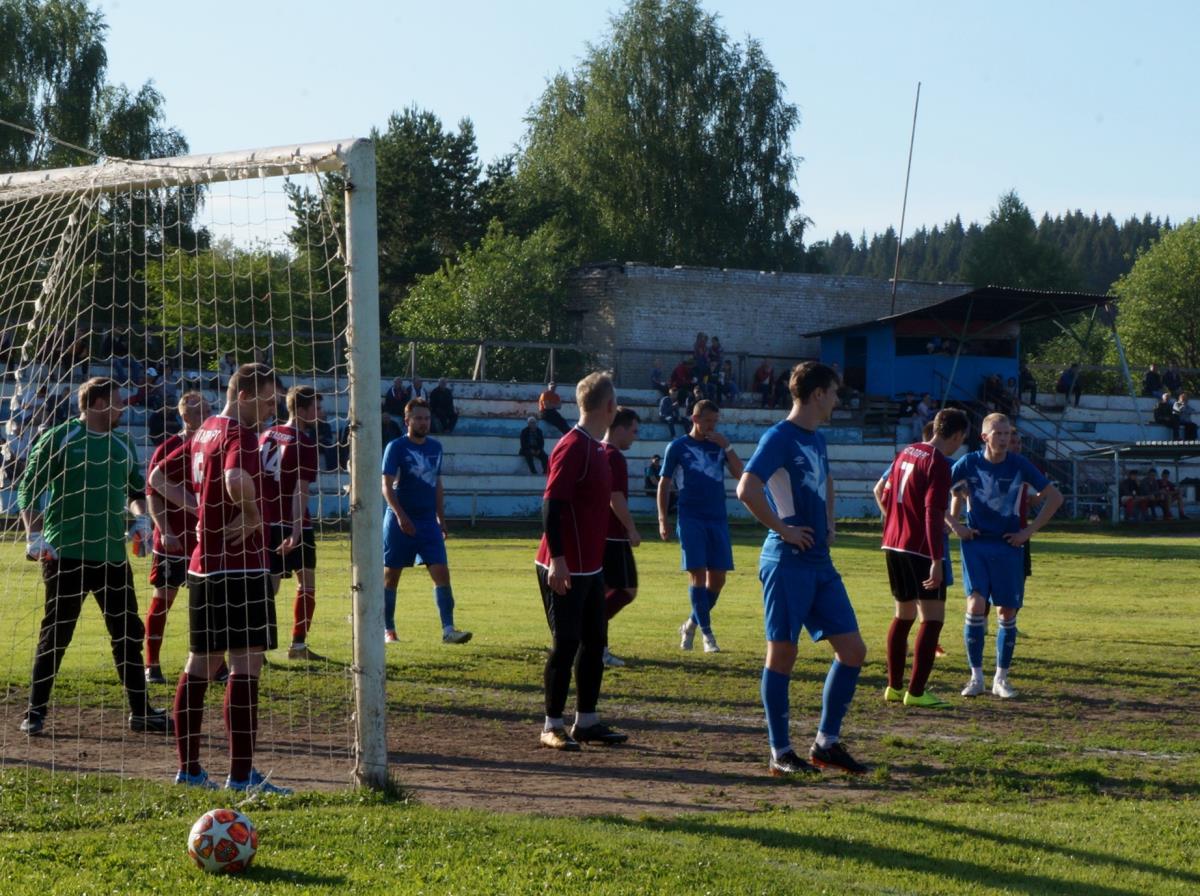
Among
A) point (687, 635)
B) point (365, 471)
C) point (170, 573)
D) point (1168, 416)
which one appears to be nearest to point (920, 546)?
point (687, 635)

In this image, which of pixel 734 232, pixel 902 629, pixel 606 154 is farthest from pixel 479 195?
pixel 902 629

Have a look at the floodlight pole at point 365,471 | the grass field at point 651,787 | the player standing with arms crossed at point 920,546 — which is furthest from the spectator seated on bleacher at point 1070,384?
the floodlight pole at point 365,471

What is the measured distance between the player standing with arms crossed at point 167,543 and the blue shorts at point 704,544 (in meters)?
4.30

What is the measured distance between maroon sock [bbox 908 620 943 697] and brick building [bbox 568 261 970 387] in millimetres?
36592

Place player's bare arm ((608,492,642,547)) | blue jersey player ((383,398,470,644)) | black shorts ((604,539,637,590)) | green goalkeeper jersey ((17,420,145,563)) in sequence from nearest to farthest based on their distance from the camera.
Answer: green goalkeeper jersey ((17,420,145,563)) → player's bare arm ((608,492,642,547)) → black shorts ((604,539,637,590)) → blue jersey player ((383,398,470,644))

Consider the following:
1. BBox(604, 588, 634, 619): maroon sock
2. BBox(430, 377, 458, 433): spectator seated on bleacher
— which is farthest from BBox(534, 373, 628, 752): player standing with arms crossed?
BBox(430, 377, 458, 433): spectator seated on bleacher

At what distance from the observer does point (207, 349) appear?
1942cm

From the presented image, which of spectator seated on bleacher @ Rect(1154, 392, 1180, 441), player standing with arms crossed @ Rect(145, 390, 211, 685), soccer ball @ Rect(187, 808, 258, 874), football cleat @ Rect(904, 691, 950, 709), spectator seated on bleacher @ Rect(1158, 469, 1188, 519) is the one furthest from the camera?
spectator seated on bleacher @ Rect(1154, 392, 1180, 441)

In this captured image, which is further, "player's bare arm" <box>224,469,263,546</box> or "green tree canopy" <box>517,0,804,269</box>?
"green tree canopy" <box>517,0,804,269</box>

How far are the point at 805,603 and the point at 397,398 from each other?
78.8 feet

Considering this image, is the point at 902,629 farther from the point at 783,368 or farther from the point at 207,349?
the point at 783,368

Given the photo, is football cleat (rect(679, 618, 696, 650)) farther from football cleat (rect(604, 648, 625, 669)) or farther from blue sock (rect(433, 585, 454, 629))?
blue sock (rect(433, 585, 454, 629))

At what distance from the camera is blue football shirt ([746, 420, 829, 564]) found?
770cm

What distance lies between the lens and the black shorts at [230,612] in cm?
698
